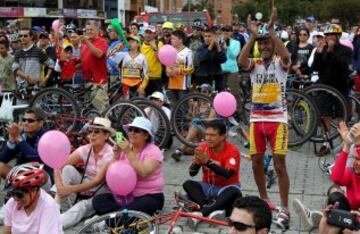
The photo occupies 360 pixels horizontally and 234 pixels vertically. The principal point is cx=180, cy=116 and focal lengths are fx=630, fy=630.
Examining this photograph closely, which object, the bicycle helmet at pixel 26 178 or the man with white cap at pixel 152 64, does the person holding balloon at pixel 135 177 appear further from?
the man with white cap at pixel 152 64

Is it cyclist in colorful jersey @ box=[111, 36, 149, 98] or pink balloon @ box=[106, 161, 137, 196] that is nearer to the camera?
pink balloon @ box=[106, 161, 137, 196]

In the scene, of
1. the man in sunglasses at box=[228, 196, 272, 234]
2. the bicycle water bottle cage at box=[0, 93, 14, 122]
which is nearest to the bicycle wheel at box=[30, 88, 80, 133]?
the bicycle water bottle cage at box=[0, 93, 14, 122]

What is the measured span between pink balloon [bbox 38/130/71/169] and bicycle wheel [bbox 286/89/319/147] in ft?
12.9

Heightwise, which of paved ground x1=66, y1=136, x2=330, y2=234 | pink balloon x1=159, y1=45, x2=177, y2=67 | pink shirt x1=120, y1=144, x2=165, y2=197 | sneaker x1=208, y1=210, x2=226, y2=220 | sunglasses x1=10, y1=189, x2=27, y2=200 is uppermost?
pink balloon x1=159, y1=45, x2=177, y2=67

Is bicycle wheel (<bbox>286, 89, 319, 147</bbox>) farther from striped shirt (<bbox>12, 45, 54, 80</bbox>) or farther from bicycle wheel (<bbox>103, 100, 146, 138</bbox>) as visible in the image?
striped shirt (<bbox>12, 45, 54, 80</bbox>)

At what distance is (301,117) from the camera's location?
879cm

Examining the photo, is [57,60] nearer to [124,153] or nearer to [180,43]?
[180,43]

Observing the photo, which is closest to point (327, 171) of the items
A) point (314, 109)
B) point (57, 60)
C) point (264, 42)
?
point (314, 109)

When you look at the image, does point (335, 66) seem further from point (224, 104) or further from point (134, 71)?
point (134, 71)

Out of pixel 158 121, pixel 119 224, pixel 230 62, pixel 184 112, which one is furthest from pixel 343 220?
pixel 230 62

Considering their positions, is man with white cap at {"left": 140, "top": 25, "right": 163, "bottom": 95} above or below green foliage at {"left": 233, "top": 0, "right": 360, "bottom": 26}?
below

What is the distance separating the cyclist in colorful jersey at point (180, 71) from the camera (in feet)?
31.5

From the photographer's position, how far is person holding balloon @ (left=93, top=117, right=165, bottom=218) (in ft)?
19.6

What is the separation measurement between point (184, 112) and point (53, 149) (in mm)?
3588
